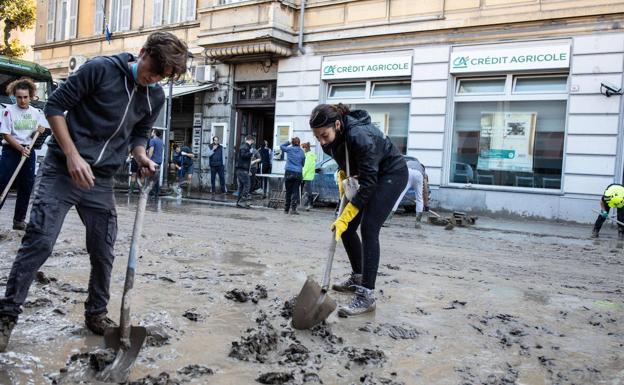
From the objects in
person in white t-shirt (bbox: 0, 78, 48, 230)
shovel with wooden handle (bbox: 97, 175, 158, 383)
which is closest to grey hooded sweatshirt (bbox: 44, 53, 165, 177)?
shovel with wooden handle (bbox: 97, 175, 158, 383)

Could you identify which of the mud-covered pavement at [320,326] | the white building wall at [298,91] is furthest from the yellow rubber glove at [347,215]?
the white building wall at [298,91]

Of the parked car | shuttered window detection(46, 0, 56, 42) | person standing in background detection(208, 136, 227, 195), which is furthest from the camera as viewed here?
shuttered window detection(46, 0, 56, 42)

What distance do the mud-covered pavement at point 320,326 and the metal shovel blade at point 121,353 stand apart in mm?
69

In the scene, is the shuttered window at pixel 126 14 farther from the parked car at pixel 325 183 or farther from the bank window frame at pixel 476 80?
the bank window frame at pixel 476 80

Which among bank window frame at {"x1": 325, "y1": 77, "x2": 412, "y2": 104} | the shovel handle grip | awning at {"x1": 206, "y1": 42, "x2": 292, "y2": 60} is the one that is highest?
awning at {"x1": 206, "y1": 42, "x2": 292, "y2": 60}

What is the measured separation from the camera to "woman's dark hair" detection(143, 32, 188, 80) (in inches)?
113

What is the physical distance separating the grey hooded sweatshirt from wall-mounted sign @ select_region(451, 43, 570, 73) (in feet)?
39.8

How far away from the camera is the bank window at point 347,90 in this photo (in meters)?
16.5

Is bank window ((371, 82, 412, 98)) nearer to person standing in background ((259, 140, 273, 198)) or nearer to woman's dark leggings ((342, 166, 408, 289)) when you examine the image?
person standing in background ((259, 140, 273, 198))

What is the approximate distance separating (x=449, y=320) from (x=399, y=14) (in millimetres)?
12664

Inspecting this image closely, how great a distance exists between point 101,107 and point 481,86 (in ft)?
42.5

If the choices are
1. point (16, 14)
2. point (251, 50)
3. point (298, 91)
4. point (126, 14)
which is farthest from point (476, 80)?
point (16, 14)

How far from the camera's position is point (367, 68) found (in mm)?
15906

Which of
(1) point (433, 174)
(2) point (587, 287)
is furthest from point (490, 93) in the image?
(2) point (587, 287)
